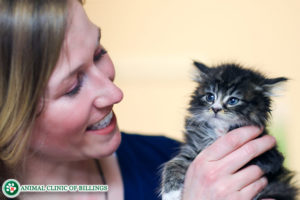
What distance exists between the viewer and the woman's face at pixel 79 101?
3.61 feet

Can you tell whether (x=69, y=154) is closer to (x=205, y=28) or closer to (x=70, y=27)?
(x=70, y=27)

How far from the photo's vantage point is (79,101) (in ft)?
3.77

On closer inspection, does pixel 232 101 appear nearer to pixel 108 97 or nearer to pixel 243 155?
pixel 243 155

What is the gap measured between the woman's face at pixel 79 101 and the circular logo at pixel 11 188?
0.47 ft

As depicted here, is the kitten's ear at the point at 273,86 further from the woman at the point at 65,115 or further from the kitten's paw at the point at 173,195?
the kitten's paw at the point at 173,195

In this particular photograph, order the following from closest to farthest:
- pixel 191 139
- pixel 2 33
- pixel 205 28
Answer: pixel 2 33 < pixel 191 139 < pixel 205 28

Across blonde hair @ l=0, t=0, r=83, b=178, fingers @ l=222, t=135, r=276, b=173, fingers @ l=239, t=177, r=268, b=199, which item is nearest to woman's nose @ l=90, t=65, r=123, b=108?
blonde hair @ l=0, t=0, r=83, b=178

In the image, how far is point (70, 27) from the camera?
43.6 inches

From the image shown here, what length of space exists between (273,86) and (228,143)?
0.30 m

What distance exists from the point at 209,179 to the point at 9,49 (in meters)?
0.84

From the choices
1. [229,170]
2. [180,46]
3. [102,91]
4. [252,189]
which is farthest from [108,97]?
[180,46]

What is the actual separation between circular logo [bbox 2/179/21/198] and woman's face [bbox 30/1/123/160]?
0.47 feet

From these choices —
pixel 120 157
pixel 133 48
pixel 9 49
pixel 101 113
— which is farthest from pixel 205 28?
pixel 9 49

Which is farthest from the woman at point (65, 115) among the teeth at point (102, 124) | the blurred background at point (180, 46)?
the blurred background at point (180, 46)
